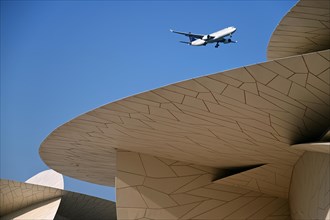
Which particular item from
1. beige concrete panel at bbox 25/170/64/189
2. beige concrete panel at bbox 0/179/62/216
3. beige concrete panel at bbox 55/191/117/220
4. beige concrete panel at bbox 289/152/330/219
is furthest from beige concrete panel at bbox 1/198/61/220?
beige concrete panel at bbox 289/152/330/219

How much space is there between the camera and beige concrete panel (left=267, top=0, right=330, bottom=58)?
15.1 meters

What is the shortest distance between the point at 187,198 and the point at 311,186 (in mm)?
6005

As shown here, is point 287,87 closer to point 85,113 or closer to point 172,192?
point 85,113

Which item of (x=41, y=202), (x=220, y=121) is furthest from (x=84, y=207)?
(x=220, y=121)

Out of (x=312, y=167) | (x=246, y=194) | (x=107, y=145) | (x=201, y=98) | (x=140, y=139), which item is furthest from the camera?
(x=246, y=194)

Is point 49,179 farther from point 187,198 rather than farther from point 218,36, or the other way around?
point 187,198

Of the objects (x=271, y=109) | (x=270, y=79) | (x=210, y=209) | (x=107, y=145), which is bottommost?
(x=210, y=209)

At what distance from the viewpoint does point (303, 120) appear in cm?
1320

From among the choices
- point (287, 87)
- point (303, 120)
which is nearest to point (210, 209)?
point (303, 120)

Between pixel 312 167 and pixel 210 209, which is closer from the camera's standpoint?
pixel 312 167

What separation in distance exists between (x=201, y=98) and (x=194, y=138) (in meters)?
3.26

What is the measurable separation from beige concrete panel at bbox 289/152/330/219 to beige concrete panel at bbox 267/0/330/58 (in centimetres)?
479

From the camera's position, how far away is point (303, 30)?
1647cm

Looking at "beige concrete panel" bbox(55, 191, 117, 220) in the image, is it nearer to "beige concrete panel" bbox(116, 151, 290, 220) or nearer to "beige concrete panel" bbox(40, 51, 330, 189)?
"beige concrete panel" bbox(40, 51, 330, 189)
